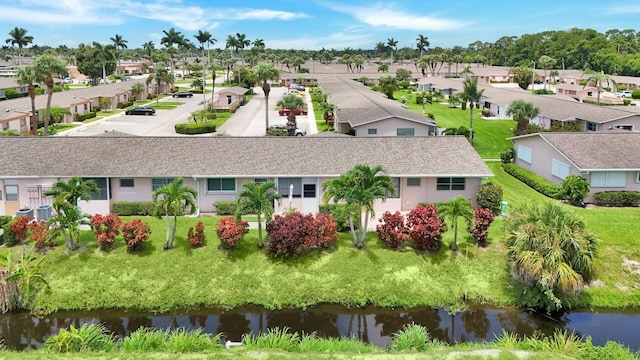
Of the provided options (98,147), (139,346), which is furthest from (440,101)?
(139,346)

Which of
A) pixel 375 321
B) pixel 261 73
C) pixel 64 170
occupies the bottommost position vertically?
pixel 375 321

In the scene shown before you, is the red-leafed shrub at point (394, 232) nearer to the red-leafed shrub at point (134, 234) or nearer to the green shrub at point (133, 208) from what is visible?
the red-leafed shrub at point (134, 234)

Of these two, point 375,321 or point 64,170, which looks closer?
point 375,321

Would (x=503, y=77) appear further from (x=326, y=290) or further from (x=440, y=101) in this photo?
(x=326, y=290)

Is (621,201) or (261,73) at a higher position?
(261,73)

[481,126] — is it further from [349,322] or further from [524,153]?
[349,322]

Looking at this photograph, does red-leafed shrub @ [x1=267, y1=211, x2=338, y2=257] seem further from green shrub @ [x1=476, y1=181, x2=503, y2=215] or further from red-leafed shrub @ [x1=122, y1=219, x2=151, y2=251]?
green shrub @ [x1=476, y1=181, x2=503, y2=215]

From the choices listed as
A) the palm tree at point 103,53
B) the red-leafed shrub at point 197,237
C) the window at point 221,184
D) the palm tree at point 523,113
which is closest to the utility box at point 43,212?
the window at point 221,184
